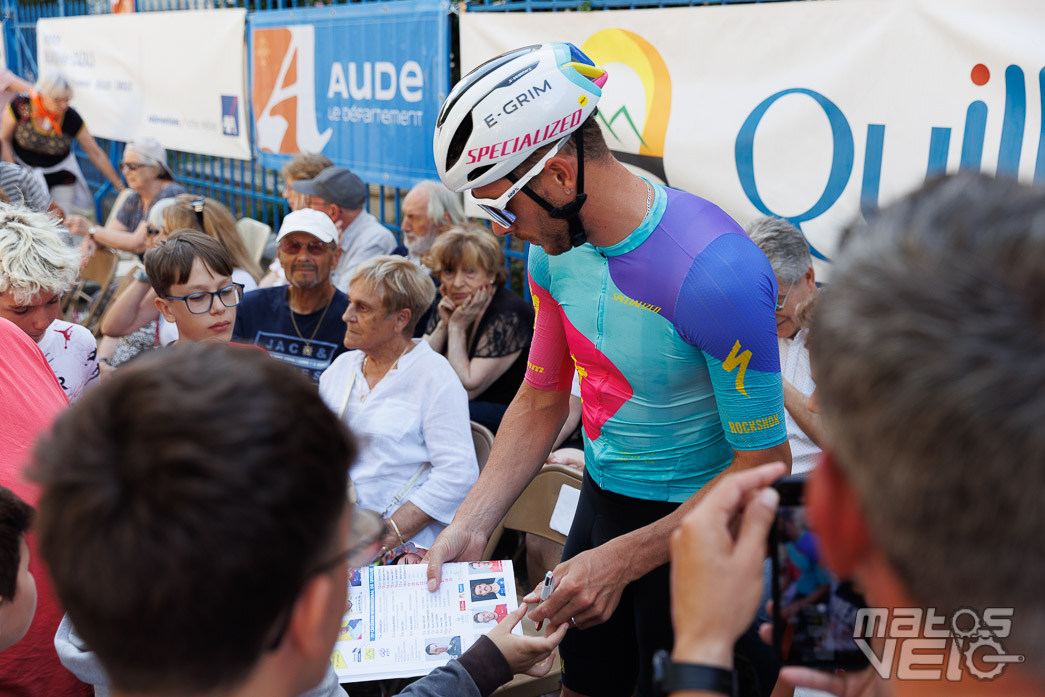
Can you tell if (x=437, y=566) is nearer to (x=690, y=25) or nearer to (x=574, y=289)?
(x=574, y=289)

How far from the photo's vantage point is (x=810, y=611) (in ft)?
3.88

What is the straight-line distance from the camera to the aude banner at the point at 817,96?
323 cm

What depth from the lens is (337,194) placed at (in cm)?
567

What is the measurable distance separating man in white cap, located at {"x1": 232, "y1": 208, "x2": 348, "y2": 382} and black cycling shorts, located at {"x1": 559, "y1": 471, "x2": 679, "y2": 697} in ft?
7.25

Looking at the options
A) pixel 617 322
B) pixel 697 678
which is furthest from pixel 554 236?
pixel 697 678

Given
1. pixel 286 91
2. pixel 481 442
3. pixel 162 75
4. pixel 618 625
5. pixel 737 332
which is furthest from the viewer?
pixel 162 75

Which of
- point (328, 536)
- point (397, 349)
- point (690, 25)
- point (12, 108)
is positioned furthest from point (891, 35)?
point (12, 108)

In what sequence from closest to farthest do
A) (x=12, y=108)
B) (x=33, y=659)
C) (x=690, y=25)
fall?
1. (x=33, y=659)
2. (x=690, y=25)
3. (x=12, y=108)

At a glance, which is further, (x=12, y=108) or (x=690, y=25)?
(x=12, y=108)

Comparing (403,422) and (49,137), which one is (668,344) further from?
(49,137)

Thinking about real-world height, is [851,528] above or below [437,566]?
above

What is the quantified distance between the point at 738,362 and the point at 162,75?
7991mm

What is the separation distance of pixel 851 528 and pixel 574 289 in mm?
1432

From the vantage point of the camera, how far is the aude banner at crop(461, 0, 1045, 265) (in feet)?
10.6
